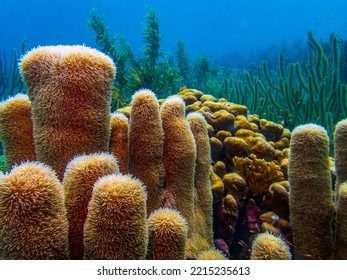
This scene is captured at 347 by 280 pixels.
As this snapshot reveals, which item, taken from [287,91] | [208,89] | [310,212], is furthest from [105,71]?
[208,89]

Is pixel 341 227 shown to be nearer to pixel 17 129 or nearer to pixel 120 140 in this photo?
pixel 120 140

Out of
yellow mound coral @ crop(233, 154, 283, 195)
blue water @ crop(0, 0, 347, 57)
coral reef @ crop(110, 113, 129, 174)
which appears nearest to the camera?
coral reef @ crop(110, 113, 129, 174)

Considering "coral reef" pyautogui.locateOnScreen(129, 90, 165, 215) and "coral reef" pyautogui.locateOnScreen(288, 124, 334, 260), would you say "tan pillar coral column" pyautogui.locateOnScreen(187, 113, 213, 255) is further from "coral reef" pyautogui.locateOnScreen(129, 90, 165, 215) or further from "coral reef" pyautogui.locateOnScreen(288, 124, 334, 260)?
"coral reef" pyautogui.locateOnScreen(288, 124, 334, 260)

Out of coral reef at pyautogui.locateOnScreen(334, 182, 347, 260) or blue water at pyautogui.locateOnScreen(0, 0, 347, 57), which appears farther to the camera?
blue water at pyautogui.locateOnScreen(0, 0, 347, 57)

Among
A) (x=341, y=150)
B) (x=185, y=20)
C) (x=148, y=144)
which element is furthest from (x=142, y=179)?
(x=185, y=20)

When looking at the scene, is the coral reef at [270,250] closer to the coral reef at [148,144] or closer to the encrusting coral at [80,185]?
the coral reef at [148,144]

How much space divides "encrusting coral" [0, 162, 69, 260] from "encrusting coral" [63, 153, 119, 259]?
0.46 feet

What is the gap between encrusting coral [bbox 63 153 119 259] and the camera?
1510 mm

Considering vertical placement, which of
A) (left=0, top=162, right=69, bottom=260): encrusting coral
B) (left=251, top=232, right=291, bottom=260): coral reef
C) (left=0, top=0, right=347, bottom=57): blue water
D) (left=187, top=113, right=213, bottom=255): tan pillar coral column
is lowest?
(left=251, top=232, right=291, bottom=260): coral reef

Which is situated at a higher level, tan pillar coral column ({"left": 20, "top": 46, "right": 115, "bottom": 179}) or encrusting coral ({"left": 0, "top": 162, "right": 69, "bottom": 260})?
tan pillar coral column ({"left": 20, "top": 46, "right": 115, "bottom": 179})

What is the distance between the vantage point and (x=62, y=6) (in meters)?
93.0

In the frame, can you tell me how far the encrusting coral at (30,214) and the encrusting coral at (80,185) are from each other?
141 mm

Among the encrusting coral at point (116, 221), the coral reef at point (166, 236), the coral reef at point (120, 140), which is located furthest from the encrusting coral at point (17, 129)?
the coral reef at point (166, 236)

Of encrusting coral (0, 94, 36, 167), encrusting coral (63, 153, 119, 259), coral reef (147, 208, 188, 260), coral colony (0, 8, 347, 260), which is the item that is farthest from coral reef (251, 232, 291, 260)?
encrusting coral (0, 94, 36, 167)
